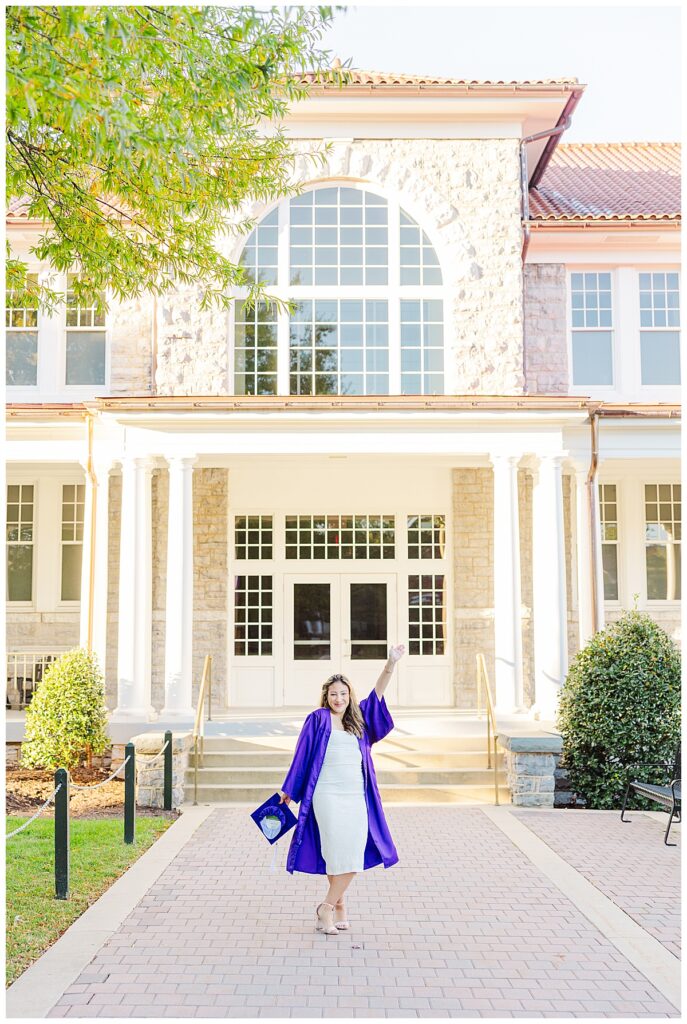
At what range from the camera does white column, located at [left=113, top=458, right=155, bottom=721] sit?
1278cm

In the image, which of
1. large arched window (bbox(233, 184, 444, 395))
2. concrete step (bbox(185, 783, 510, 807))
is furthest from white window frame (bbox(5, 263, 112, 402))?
concrete step (bbox(185, 783, 510, 807))

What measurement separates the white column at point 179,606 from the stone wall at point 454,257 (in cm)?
194

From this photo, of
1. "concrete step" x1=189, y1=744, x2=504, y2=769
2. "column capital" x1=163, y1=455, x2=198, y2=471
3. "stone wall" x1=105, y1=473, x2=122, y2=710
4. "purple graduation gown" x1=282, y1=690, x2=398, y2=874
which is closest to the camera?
"purple graduation gown" x1=282, y1=690, x2=398, y2=874

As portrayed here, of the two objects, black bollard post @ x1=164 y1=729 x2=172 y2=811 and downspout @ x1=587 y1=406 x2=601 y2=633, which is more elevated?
downspout @ x1=587 y1=406 x2=601 y2=633

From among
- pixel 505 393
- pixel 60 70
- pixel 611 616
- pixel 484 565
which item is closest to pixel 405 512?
pixel 484 565

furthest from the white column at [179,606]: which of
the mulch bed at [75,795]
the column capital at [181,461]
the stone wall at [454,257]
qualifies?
the stone wall at [454,257]

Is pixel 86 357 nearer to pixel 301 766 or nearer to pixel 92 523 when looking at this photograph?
pixel 92 523

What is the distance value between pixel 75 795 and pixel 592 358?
10.2 meters

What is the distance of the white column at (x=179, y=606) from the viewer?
12656mm

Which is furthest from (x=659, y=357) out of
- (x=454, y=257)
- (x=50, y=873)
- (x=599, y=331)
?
(x=50, y=873)

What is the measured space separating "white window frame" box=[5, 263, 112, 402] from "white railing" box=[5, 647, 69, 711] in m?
4.07

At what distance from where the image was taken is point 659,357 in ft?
50.7

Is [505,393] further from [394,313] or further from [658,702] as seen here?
[658,702]

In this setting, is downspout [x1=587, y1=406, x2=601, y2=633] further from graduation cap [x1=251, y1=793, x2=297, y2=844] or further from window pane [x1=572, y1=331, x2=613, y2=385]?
graduation cap [x1=251, y1=793, x2=297, y2=844]
